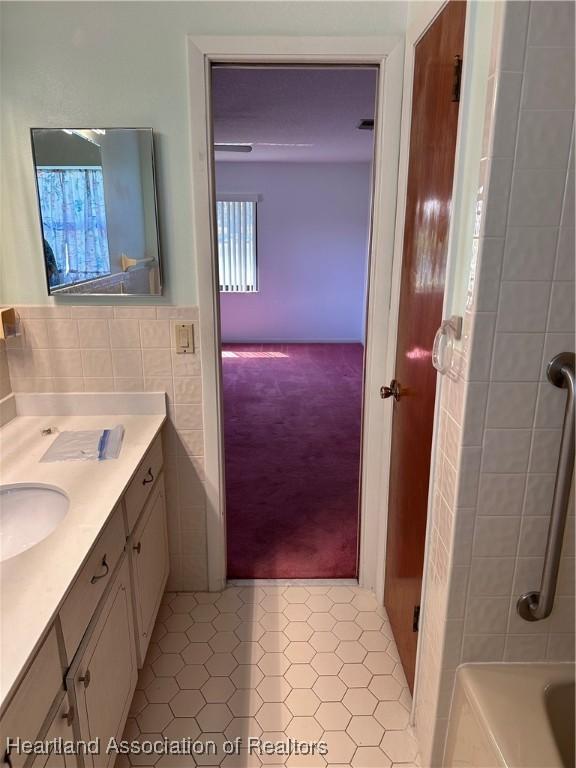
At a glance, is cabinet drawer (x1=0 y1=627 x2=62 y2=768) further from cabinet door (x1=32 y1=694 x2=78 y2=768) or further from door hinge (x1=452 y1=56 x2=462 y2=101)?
door hinge (x1=452 y1=56 x2=462 y2=101)

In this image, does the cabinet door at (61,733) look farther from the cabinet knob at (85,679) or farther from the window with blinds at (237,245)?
the window with blinds at (237,245)

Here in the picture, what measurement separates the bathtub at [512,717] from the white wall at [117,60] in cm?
174

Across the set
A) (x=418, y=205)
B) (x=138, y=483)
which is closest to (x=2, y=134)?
(x=138, y=483)

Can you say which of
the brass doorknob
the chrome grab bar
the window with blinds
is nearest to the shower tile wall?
the chrome grab bar

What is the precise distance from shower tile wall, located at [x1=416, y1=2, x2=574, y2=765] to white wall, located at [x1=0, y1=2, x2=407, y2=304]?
905 millimetres

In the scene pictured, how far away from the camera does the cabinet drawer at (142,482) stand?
1601 mm

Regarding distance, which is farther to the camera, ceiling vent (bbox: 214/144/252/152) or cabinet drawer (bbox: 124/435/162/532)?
ceiling vent (bbox: 214/144/252/152)

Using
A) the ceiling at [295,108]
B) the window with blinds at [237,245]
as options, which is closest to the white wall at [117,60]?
the ceiling at [295,108]

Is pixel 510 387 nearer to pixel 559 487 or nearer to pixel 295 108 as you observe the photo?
pixel 559 487

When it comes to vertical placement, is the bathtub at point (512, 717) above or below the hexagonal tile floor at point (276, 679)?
above

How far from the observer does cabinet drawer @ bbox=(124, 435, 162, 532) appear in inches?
63.0

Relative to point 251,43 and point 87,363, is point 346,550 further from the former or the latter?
point 251,43

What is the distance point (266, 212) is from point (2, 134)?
5.22m

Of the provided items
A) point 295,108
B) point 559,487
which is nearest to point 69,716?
point 559,487
